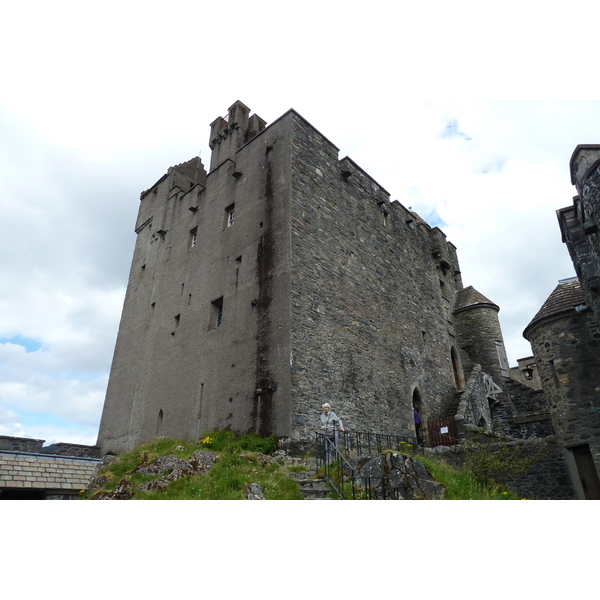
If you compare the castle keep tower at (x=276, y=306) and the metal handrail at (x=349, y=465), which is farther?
the castle keep tower at (x=276, y=306)

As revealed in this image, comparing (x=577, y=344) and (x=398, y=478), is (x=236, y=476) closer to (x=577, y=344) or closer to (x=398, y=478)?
(x=398, y=478)

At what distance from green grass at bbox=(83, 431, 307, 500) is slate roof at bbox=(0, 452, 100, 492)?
4.00 feet

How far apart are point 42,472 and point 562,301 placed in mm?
16818

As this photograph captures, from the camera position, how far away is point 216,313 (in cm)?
1752

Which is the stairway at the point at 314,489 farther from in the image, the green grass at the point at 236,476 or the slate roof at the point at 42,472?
the slate roof at the point at 42,472

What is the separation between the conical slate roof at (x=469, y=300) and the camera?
2476cm

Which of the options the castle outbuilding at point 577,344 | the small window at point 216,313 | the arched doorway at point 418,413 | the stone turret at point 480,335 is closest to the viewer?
the castle outbuilding at point 577,344

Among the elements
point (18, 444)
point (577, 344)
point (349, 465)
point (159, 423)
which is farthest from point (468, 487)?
point (18, 444)

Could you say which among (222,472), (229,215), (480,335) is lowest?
(222,472)

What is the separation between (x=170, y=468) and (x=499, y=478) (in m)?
8.56

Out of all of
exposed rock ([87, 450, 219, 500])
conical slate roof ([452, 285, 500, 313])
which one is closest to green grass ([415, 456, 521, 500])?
exposed rock ([87, 450, 219, 500])

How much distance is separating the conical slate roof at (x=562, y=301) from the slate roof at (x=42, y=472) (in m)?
15.3

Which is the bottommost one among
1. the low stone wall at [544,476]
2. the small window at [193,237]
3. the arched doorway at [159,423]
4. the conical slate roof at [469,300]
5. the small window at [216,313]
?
the low stone wall at [544,476]

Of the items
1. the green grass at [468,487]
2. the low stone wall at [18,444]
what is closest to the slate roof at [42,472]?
the low stone wall at [18,444]
